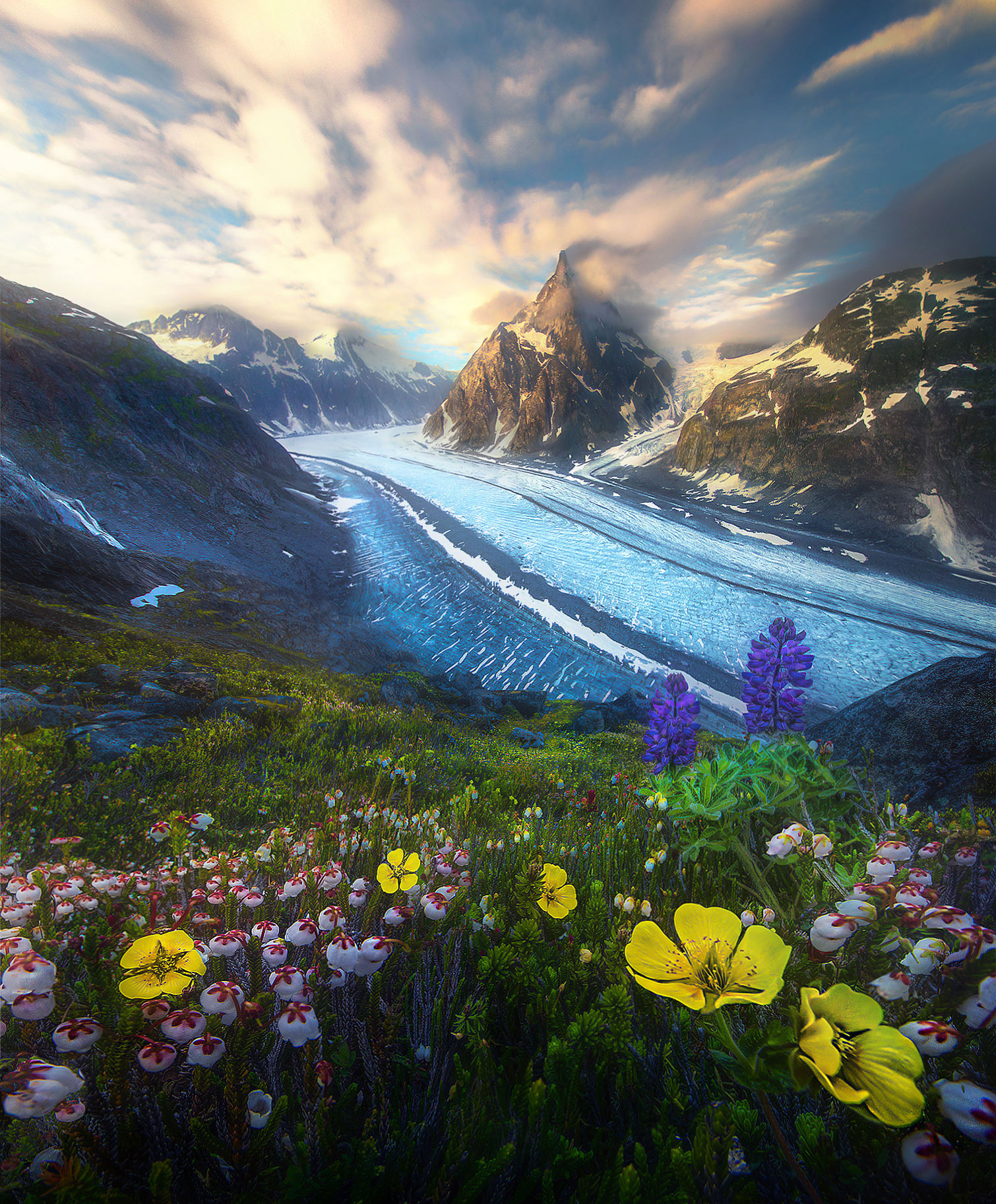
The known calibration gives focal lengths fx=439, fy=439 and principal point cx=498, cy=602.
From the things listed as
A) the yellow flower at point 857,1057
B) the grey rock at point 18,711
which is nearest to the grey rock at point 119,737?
the grey rock at point 18,711

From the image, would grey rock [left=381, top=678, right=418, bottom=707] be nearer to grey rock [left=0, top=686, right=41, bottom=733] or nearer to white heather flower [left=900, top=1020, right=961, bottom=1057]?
grey rock [left=0, top=686, right=41, bottom=733]

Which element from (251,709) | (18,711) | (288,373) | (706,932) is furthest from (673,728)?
(288,373)

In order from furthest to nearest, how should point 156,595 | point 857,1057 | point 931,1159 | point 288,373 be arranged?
point 288,373 → point 156,595 → point 857,1057 → point 931,1159

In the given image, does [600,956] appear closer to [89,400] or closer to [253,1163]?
[253,1163]

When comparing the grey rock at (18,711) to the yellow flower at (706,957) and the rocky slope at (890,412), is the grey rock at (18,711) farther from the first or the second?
the rocky slope at (890,412)

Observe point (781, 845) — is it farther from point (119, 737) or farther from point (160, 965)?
point (119, 737)

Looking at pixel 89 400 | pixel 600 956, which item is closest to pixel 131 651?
pixel 600 956
